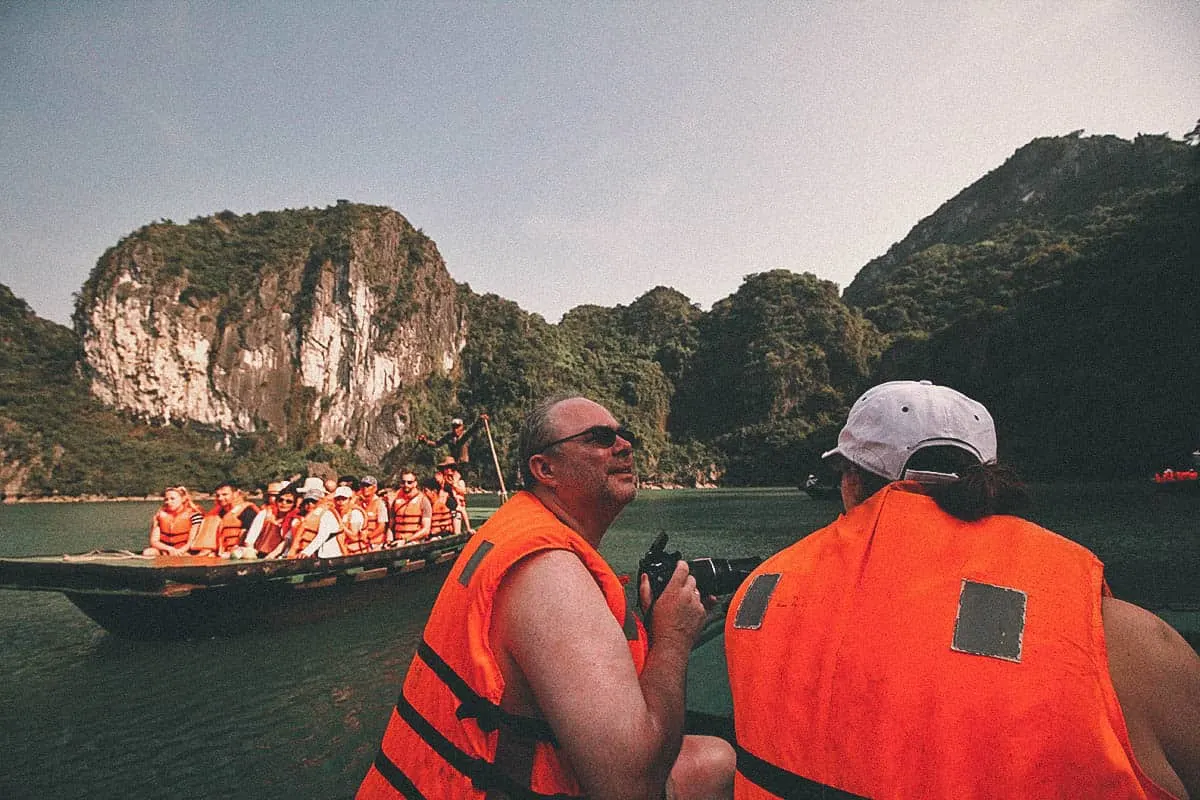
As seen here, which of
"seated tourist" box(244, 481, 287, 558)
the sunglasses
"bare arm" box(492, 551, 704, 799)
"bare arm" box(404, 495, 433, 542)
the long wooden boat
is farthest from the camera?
"bare arm" box(404, 495, 433, 542)

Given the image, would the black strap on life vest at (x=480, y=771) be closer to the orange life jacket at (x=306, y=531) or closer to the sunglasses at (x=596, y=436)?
the sunglasses at (x=596, y=436)

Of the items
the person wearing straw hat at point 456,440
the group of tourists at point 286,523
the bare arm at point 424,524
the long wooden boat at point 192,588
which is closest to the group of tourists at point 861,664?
the long wooden boat at point 192,588

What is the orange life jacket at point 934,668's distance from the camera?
99 cm

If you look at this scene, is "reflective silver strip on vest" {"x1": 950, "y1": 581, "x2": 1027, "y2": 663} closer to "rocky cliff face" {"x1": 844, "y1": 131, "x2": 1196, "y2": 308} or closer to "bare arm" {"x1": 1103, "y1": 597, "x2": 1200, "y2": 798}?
"bare arm" {"x1": 1103, "y1": 597, "x2": 1200, "y2": 798}

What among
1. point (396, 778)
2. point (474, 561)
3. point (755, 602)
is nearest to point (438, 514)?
point (396, 778)

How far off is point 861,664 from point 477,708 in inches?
30.9

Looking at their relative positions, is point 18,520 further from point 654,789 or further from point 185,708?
point 654,789

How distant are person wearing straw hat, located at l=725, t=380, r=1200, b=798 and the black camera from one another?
0.25 m

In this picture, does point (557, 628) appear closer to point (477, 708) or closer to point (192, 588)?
point (477, 708)

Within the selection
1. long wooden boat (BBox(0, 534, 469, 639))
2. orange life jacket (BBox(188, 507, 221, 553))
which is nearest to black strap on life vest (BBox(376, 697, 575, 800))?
long wooden boat (BBox(0, 534, 469, 639))

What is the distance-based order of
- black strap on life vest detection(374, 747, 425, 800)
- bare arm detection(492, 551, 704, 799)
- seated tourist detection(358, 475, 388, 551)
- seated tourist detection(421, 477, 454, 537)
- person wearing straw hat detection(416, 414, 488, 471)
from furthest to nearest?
1. person wearing straw hat detection(416, 414, 488, 471)
2. seated tourist detection(421, 477, 454, 537)
3. seated tourist detection(358, 475, 388, 551)
4. black strap on life vest detection(374, 747, 425, 800)
5. bare arm detection(492, 551, 704, 799)

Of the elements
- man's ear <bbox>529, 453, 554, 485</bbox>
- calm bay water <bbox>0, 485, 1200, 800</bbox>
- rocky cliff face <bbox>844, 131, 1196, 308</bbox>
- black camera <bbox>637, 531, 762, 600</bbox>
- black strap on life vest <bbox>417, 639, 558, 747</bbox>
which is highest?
rocky cliff face <bbox>844, 131, 1196, 308</bbox>

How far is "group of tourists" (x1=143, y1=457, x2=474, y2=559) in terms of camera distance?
916 centimetres

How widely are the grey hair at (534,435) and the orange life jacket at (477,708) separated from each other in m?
Result: 0.32
